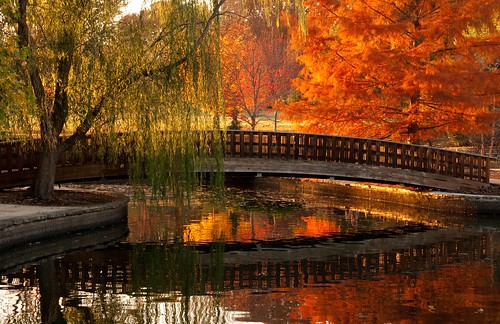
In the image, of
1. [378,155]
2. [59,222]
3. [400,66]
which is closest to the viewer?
[59,222]

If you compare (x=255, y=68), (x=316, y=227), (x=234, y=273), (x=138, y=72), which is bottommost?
(x=234, y=273)

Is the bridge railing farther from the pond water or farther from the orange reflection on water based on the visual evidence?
the orange reflection on water

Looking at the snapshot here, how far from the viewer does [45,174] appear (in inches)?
925

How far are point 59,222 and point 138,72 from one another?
14.0ft

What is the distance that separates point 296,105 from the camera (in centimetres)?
3038

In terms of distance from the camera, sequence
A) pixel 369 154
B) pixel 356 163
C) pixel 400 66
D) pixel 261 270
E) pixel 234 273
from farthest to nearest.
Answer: pixel 356 163
pixel 369 154
pixel 400 66
pixel 261 270
pixel 234 273

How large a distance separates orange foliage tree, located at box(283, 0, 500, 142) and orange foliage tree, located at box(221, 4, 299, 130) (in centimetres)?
1438

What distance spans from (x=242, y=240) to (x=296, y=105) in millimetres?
9640

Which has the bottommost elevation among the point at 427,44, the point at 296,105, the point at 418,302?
the point at 418,302

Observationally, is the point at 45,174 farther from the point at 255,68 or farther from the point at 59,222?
the point at 255,68

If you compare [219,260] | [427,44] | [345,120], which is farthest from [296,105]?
[219,260]

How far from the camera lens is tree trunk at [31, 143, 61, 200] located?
23453 mm

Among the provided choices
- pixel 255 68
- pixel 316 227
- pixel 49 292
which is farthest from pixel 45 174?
pixel 255 68

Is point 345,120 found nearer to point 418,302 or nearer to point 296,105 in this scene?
point 296,105
